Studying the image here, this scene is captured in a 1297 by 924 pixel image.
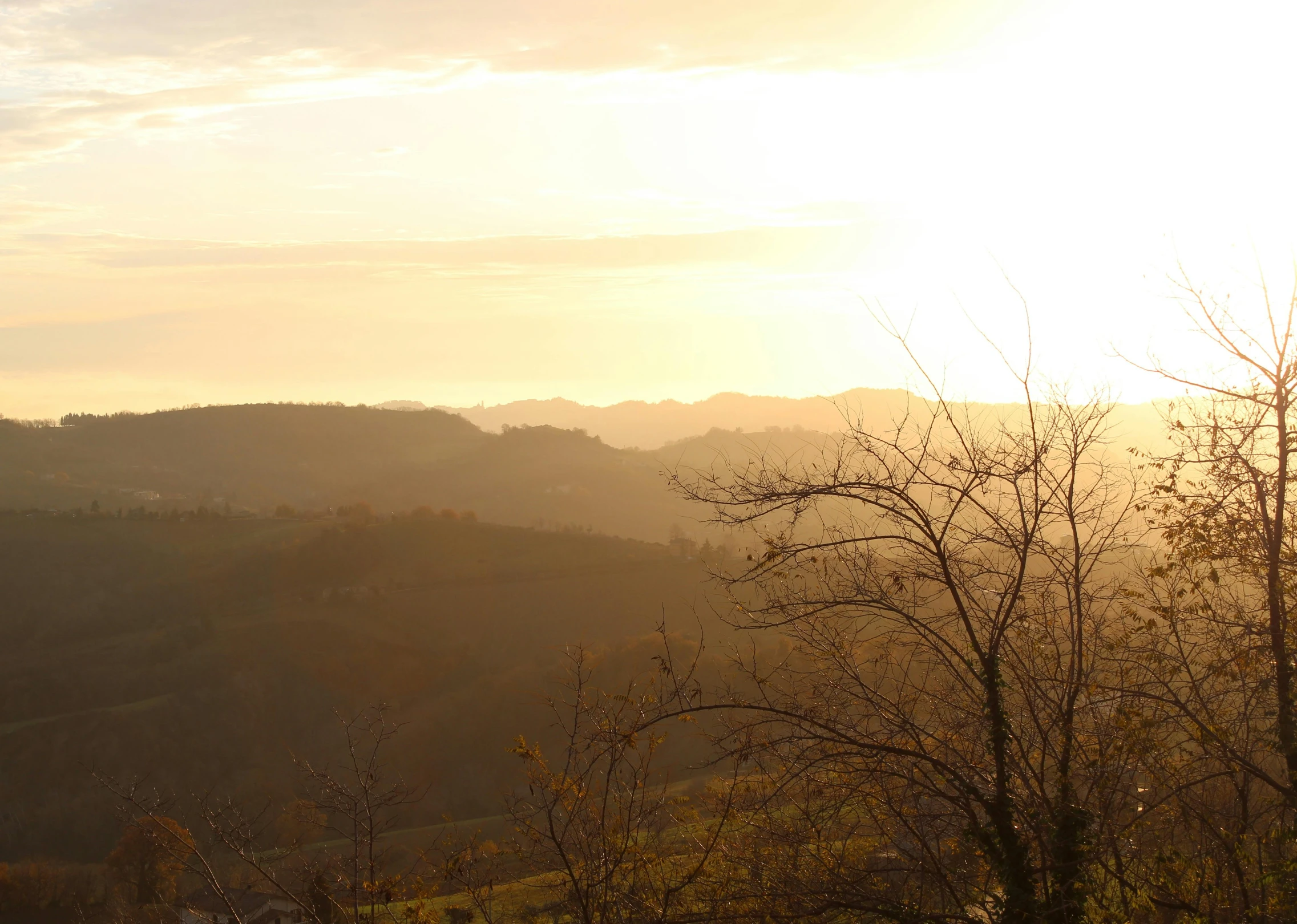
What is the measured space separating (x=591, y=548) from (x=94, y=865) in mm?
41724

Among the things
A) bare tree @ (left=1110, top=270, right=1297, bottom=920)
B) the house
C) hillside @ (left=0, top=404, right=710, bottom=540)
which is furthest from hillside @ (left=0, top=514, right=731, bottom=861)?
bare tree @ (left=1110, top=270, right=1297, bottom=920)

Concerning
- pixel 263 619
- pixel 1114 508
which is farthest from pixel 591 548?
pixel 1114 508

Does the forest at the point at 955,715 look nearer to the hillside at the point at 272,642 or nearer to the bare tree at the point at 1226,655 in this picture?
→ the bare tree at the point at 1226,655

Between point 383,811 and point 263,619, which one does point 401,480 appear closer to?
point 263,619

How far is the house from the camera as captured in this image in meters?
9.91

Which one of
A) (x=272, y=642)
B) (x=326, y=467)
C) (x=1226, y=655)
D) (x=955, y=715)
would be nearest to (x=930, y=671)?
(x=955, y=715)

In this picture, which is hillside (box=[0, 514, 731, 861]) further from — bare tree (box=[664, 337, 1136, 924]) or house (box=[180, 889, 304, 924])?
bare tree (box=[664, 337, 1136, 924])

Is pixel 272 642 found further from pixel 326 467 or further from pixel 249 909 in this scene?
pixel 326 467

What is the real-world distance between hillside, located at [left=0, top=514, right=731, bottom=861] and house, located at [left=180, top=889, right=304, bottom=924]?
2375cm

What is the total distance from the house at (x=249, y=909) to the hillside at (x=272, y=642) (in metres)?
23.7

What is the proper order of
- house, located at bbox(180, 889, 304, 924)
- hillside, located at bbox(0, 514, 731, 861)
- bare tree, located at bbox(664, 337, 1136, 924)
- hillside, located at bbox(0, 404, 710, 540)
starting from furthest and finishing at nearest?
hillside, located at bbox(0, 404, 710, 540), hillside, located at bbox(0, 514, 731, 861), house, located at bbox(180, 889, 304, 924), bare tree, located at bbox(664, 337, 1136, 924)

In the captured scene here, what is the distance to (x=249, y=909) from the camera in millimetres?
17047


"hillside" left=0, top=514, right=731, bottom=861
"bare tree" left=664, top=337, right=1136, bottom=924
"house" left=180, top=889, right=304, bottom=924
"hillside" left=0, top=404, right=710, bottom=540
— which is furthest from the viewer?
"hillside" left=0, top=404, right=710, bottom=540

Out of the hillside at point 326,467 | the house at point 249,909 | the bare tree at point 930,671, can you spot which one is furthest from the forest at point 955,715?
the hillside at point 326,467
